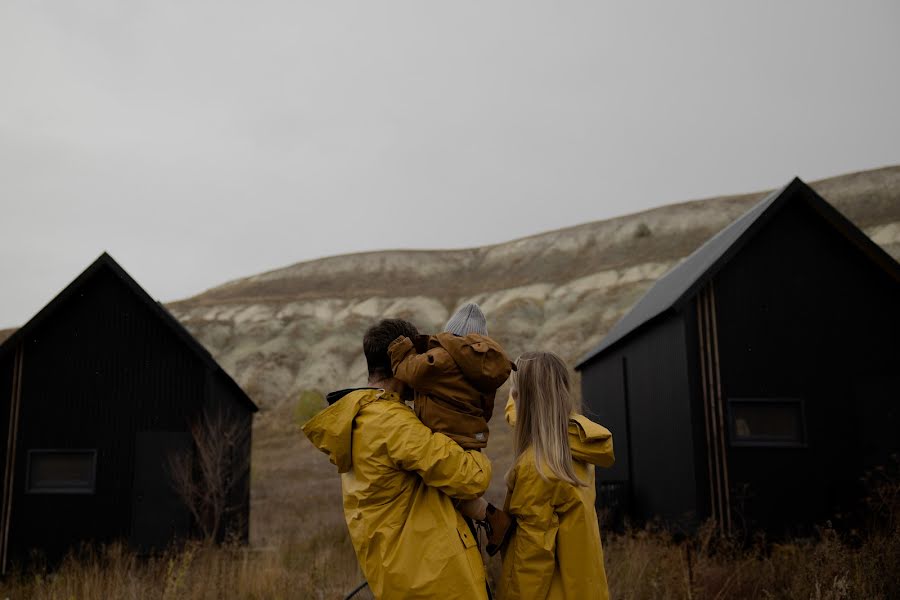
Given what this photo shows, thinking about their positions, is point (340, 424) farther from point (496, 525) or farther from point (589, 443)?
point (589, 443)

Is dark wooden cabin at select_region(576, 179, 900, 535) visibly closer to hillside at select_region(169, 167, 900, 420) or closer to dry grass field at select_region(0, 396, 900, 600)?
dry grass field at select_region(0, 396, 900, 600)

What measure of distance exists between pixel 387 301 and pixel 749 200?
3864cm

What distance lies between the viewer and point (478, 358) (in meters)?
3.24

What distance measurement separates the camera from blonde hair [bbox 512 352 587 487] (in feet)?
11.2

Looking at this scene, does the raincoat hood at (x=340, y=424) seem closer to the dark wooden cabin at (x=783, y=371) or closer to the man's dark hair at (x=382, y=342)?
the man's dark hair at (x=382, y=342)

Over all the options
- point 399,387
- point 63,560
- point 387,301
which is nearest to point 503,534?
point 399,387

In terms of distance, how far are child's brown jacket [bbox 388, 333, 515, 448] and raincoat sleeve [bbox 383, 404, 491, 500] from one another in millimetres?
132

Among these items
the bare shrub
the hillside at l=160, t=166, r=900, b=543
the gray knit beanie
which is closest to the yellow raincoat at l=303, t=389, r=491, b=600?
the gray knit beanie

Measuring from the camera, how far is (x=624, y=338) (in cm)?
1270

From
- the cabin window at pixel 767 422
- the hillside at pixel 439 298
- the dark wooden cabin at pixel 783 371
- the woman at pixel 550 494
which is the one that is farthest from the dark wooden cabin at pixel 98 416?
the hillside at pixel 439 298

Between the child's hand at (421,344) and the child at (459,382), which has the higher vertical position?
the child's hand at (421,344)

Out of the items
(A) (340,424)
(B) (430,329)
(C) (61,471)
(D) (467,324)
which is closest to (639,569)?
(D) (467,324)

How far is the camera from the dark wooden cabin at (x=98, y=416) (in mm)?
11703

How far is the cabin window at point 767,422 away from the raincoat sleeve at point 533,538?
24.2 ft
